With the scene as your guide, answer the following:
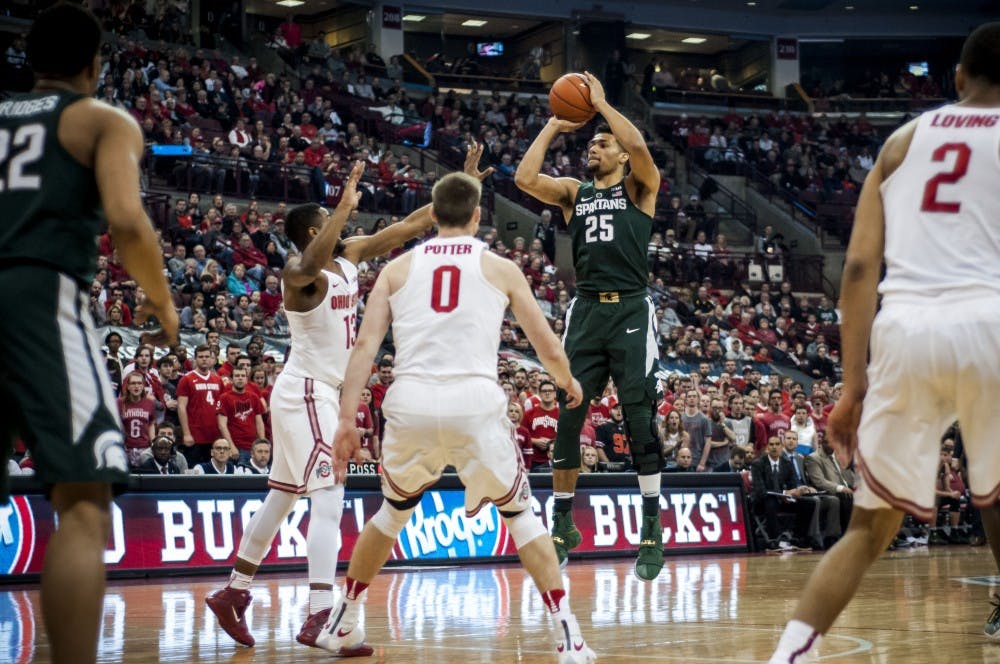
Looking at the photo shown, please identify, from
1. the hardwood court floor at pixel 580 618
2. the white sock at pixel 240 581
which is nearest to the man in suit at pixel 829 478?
the hardwood court floor at pixel 580 618

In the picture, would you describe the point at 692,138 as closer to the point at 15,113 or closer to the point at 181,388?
the point at 181,388

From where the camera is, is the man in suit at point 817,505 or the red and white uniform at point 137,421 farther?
the man in suit at point 817,505

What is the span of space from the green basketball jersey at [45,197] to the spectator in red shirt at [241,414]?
9.42 meters

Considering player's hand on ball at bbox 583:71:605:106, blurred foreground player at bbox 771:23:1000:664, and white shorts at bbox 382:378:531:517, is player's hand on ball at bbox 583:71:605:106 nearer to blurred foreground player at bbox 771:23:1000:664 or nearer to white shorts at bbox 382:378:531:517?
white shorts at bbox 382:378:531:517

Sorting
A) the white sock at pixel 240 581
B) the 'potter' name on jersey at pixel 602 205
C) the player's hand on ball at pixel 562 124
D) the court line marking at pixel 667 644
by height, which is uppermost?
the player's hand on ball at pixel 562 124

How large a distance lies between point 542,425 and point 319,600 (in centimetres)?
802

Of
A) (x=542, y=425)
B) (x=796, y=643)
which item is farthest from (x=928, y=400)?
(x=542, y=425)

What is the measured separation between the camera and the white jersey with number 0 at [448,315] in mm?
5398

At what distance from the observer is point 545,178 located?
8258 millimetres

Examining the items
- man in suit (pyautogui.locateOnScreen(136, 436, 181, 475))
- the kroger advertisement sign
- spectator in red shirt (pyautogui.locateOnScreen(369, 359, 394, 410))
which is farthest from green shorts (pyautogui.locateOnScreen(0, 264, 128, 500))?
spectator in red shirt (pyautogui.locateOnScreen(369, 359, 394, 410))

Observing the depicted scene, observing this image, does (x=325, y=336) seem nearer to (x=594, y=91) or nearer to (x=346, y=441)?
(x=346, y=441)

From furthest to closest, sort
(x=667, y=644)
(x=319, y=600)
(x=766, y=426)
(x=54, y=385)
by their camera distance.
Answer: (x=766, y=426), (x=319, y=600), (x=667, y=644), (x=54, y=385)

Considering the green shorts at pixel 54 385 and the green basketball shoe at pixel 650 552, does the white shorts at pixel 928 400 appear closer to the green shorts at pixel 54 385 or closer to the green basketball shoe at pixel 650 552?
the green shorts at pixel 54 385

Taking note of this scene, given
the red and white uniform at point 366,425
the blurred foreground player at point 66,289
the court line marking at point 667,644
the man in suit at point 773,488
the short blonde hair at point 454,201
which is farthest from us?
the man in suit at point 773,488
